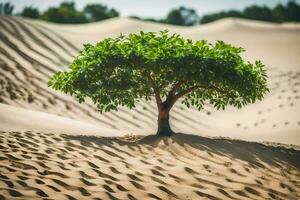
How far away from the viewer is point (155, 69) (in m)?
7.39

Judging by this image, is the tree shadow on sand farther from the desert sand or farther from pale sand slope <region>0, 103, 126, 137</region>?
pale sand slope <region>0, 103, 126, 137</region>

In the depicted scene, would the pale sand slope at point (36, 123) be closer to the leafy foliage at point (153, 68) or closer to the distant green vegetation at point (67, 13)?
the leafy foliage at point (153, 68)

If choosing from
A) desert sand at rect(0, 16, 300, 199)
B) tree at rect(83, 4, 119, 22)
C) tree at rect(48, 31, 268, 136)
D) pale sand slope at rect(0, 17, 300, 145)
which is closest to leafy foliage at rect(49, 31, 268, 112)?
tree at rect(48, 31, 268, 136)

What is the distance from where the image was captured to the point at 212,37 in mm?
32281

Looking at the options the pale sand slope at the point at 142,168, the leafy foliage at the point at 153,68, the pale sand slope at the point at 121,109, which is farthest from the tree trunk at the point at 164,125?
the pale sand slope at the point at 121,109

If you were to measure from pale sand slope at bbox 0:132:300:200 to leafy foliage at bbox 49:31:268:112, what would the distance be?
1.11m

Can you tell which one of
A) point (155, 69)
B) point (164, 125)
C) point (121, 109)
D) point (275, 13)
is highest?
point (275, 13)

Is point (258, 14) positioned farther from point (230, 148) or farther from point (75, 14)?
point (230, 148)

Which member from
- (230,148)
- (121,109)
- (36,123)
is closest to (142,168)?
(230,148)

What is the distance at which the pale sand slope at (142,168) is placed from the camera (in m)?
4.44

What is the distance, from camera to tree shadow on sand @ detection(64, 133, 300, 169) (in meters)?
6.61

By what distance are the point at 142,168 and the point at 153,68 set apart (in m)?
2.42

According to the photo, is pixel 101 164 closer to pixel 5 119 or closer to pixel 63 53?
pixel 5 119

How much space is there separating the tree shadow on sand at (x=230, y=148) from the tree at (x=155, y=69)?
0.62m
